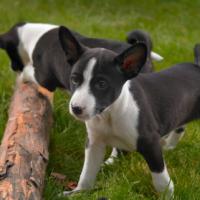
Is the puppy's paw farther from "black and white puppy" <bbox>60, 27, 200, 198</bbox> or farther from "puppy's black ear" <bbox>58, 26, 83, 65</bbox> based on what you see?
"puppy's black ear" <bbox>58, 26, 83, 65</bbox>

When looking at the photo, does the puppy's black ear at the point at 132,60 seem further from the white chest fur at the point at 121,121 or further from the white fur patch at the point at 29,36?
the white fur patch at the point at 29,36

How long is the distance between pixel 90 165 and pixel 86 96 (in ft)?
2.80

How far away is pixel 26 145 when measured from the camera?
3994mm

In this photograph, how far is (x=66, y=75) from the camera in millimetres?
4871

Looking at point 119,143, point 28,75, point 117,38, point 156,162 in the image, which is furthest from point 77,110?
point 117,38

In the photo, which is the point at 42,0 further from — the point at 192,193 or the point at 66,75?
the point at 192,193

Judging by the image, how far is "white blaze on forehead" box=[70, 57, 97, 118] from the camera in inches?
134

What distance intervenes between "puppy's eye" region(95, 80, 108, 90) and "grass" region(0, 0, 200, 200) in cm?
73

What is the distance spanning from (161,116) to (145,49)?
2.22 ft

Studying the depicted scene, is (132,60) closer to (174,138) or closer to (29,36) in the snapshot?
(174,138)

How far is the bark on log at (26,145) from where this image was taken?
3.41 meters

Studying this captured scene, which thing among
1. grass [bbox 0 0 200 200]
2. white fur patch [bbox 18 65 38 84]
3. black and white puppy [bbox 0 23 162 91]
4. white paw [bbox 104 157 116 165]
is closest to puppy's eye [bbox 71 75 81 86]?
grass [bbox 0 0 200 200]

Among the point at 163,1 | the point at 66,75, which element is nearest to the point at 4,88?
the point at 66,75

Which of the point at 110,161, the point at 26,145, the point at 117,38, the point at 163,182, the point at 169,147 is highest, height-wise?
the point at 26,145
